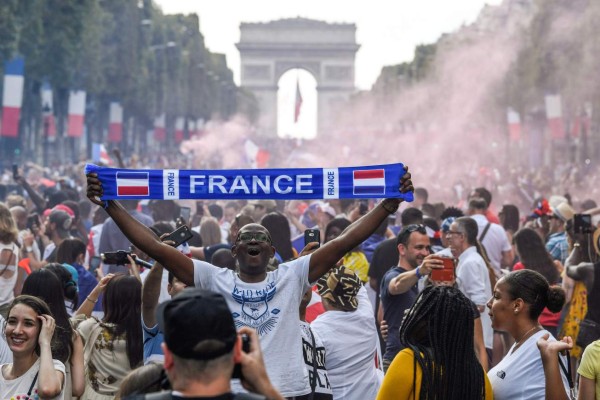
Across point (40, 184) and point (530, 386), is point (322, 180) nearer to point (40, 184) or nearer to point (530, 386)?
point (530, 386)

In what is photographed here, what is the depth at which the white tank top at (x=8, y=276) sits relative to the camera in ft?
29.6

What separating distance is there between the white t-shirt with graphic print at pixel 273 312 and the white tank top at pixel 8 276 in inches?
138

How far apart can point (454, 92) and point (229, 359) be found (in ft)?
168

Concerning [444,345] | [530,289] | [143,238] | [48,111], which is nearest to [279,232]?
[143,238]

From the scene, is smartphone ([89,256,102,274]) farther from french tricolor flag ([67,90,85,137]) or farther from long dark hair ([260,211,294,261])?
french tricolor flag ([67,90,85,137])

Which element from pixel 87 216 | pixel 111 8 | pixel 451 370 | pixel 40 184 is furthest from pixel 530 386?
pixel 111 8

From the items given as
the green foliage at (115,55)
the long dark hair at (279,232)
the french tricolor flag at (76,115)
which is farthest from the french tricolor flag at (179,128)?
the long dark hair at (279,232)

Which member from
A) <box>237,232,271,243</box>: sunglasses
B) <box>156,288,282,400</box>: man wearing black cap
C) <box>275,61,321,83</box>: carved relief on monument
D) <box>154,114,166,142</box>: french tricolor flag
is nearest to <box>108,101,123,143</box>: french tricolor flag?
<box>154,114,166,142</box>: french tricolor flag

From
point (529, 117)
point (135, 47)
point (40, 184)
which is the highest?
point (135, 47)

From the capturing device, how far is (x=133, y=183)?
235 inches

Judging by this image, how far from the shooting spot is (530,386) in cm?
529

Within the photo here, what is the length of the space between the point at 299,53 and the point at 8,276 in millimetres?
122119

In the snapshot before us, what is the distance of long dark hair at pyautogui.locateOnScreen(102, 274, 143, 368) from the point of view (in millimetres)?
6762

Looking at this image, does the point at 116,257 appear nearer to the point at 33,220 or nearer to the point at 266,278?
the point at 266,278
